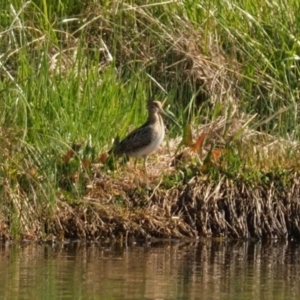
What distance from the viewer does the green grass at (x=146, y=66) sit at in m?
12.3

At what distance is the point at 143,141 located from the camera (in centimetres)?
1189

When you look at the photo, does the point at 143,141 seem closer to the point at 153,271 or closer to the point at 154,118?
the point at 154,118

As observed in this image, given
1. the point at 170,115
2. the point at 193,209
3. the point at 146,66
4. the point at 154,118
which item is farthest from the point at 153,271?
the point at 146,66

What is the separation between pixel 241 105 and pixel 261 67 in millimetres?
463

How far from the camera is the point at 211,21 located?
14.2 meters

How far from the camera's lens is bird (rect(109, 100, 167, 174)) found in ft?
39.0

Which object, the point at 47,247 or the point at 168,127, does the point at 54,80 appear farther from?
the point at 47,247

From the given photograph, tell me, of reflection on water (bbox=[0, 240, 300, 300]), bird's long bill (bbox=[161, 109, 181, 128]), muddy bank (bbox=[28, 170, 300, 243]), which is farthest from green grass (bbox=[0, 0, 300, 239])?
reflection on water (bbox=[0, 240, 300, 300])

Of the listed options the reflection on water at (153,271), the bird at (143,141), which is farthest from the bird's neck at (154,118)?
the reflection on water at (153,271)

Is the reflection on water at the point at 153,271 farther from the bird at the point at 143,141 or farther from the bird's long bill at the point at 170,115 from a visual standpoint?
the bird's long bill at the point at 170,115

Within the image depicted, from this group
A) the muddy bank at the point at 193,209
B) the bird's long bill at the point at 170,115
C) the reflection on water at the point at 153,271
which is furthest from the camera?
the bird's long bill at the point at 170,115

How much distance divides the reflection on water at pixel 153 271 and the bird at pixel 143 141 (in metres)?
0.91

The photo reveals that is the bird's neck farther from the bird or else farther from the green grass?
the green grass

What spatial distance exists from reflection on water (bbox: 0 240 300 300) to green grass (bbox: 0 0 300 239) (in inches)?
40.8
